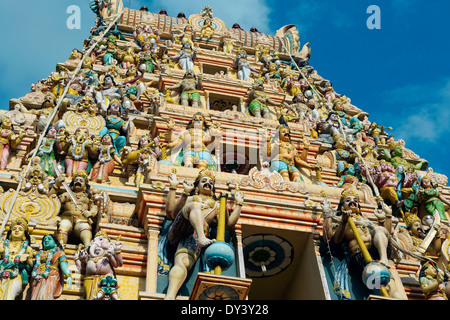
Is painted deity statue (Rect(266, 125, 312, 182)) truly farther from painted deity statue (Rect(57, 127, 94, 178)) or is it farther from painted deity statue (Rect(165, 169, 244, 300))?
A: painted deity statue (Rect(57, 127, 94, 178))

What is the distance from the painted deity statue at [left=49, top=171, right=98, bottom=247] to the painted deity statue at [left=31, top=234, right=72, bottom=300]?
1112mm

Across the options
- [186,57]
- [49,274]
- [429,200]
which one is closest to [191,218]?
[49,274]

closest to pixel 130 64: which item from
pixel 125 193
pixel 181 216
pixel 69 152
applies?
pixel 69 152

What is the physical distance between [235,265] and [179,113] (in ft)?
25.1

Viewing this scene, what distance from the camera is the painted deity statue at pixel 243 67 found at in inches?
1017

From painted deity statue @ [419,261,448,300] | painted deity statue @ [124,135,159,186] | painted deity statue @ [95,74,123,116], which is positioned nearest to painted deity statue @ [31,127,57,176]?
painted deity statue @ [124,135,159,186]

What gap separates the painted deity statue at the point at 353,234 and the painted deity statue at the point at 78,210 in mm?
5402

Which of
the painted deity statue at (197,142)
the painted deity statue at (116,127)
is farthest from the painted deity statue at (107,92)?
the painted deity statue at (197,142)

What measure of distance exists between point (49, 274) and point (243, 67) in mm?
14592

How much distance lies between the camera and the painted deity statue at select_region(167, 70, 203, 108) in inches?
885

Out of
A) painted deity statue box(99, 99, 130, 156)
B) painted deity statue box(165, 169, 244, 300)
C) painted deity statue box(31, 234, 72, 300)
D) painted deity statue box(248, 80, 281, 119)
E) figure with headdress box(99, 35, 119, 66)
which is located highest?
figure with headdress box(99, 35, 119, 66)

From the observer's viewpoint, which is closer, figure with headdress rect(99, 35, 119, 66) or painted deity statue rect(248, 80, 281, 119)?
painted deity statue rect(248, 80, 281, 119)

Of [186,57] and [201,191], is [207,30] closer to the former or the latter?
[186,57]
